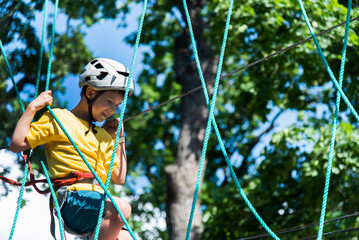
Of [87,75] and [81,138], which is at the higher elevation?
[87,75]

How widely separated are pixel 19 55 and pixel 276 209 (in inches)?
158

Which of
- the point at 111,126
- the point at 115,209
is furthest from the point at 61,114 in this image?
the point at 115,209

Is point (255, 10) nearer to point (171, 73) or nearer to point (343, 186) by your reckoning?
point (343, 186)

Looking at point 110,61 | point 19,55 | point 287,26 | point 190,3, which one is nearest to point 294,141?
point 287,26

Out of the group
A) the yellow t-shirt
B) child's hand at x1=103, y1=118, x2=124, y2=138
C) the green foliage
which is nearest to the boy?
the yellow t-shirt

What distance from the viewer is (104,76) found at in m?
3.13

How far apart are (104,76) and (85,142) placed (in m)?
0.40

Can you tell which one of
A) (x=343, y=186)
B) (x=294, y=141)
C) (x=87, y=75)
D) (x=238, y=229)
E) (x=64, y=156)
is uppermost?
(x=87, y=75)

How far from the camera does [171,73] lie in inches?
438

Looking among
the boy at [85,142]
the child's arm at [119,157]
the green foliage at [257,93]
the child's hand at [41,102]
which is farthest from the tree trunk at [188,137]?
the child's hand at [41,102]

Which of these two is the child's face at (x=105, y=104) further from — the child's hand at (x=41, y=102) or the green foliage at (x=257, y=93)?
the green foliage at (x=257, y=93)

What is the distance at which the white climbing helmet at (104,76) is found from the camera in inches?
122

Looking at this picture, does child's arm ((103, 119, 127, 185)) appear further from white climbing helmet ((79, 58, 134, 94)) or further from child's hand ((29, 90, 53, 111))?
child's hand ((29, 90, 53, 111))

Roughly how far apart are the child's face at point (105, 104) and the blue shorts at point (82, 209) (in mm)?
467
